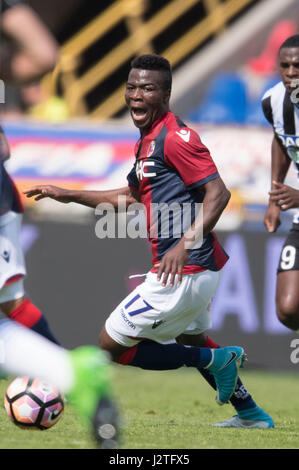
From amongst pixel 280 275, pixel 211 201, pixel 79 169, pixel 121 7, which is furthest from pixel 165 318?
pixel 121 7

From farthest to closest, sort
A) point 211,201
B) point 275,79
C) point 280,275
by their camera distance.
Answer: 1. point 275,79
2. point 280,275
3. point 211,201

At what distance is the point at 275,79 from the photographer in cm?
1390

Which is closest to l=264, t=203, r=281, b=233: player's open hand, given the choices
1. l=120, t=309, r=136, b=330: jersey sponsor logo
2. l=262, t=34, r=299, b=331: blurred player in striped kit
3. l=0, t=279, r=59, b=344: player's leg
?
l=262, t=34, r=299, b=331: blurred player in striped kit

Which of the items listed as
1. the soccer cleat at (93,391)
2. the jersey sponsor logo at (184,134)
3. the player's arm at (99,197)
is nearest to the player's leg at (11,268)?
the player's arm at (99,197)

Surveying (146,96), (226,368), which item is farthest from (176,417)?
(146,96)

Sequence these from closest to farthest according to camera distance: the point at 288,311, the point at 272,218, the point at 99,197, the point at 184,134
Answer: the point at 184,134, the point at 99,197, the point at 288,311, the point at 272,218

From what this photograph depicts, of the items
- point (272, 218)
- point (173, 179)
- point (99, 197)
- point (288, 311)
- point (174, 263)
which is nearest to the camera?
point (174, 263)

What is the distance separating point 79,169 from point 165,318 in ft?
21.5

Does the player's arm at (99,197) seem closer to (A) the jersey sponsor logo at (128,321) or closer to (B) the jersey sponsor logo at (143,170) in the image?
(B) the jersey sponsor logo at (143,170)

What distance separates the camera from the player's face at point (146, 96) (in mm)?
5516

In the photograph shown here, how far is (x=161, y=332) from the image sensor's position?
553 cm

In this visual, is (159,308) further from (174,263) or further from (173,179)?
(173,179)

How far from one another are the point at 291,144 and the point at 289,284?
98cm

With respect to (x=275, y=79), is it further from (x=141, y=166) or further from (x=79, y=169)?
(x=141, y=166)
